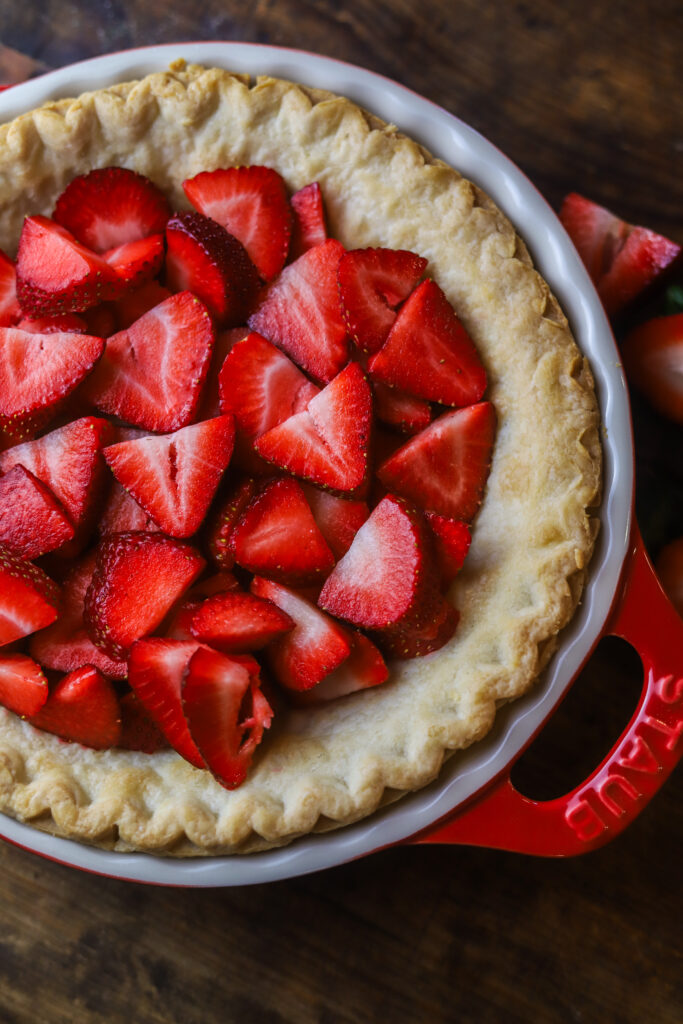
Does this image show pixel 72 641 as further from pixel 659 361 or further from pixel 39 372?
pixel 659 361

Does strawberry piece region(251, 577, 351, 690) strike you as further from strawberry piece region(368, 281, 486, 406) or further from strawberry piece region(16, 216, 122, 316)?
strawberry piece region(16, 216, 122, 316)

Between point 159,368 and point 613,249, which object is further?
point 613,249

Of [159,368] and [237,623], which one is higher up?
[159,368]

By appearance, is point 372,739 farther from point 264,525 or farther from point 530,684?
point 264,525

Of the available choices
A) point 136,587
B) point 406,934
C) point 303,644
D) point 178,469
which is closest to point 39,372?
point 178,469

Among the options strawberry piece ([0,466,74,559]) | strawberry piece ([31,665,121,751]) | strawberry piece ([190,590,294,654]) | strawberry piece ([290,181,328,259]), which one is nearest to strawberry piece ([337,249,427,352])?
strawberry piece ([290,181,328,259])

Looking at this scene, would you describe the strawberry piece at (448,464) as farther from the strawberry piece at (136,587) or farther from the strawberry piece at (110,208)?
the strawberry piece at (110,208)

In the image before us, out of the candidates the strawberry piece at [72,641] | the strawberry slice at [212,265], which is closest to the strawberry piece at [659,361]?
the strawberry slice at [212,265]
